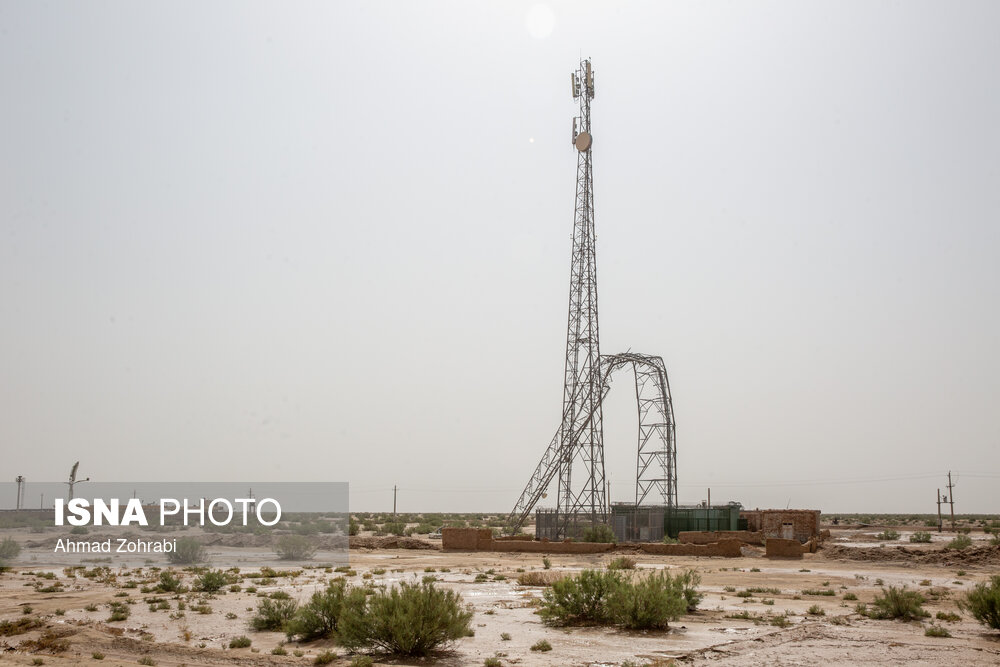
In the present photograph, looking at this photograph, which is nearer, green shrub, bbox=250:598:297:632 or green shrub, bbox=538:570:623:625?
green shrub, bbox=538:570:623:625

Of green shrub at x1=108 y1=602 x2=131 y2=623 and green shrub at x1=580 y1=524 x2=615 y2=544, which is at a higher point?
green shrub at x1=108 y1=602 x2=131 y2=623

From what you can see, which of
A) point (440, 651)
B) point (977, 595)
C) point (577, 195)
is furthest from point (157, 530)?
point (977, 595)

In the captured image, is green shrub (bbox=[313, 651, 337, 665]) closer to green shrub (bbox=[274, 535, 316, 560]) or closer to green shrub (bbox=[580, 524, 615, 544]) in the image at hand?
green shrub (bbox=[274, 535, 316, 560])

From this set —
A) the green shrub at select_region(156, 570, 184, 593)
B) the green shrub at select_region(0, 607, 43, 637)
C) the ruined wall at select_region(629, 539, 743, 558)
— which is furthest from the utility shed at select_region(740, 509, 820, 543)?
the green shrub at select_region(0, 607, 43, 637)

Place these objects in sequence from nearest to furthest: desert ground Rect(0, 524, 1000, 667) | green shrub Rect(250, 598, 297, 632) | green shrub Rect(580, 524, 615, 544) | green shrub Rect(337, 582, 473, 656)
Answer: desert ground Rect(0, 524, 1000, 667)
green shrub Rect(337, 582, 473, 656)
green shrub Rect(250, 598, 297, 632)
green shrub Rect(580, 524, 615, 544)

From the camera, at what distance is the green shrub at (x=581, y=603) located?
55.0 ft

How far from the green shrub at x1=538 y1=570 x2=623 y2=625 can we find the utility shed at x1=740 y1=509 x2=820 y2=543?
3206 centimetres

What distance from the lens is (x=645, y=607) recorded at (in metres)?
16.0

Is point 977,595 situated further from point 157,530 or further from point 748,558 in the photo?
point 157,530

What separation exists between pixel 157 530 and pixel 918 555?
4665 cm

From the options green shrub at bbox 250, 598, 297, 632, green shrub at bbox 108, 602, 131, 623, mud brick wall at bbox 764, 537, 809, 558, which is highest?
green shrub at bbox 250, 598, 297, 632

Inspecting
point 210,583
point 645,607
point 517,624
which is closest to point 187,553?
point 210,583

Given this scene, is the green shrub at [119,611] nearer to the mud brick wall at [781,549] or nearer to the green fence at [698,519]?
the mud brick wall at [781,549]

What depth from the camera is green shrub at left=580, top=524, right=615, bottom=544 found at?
41.0m
